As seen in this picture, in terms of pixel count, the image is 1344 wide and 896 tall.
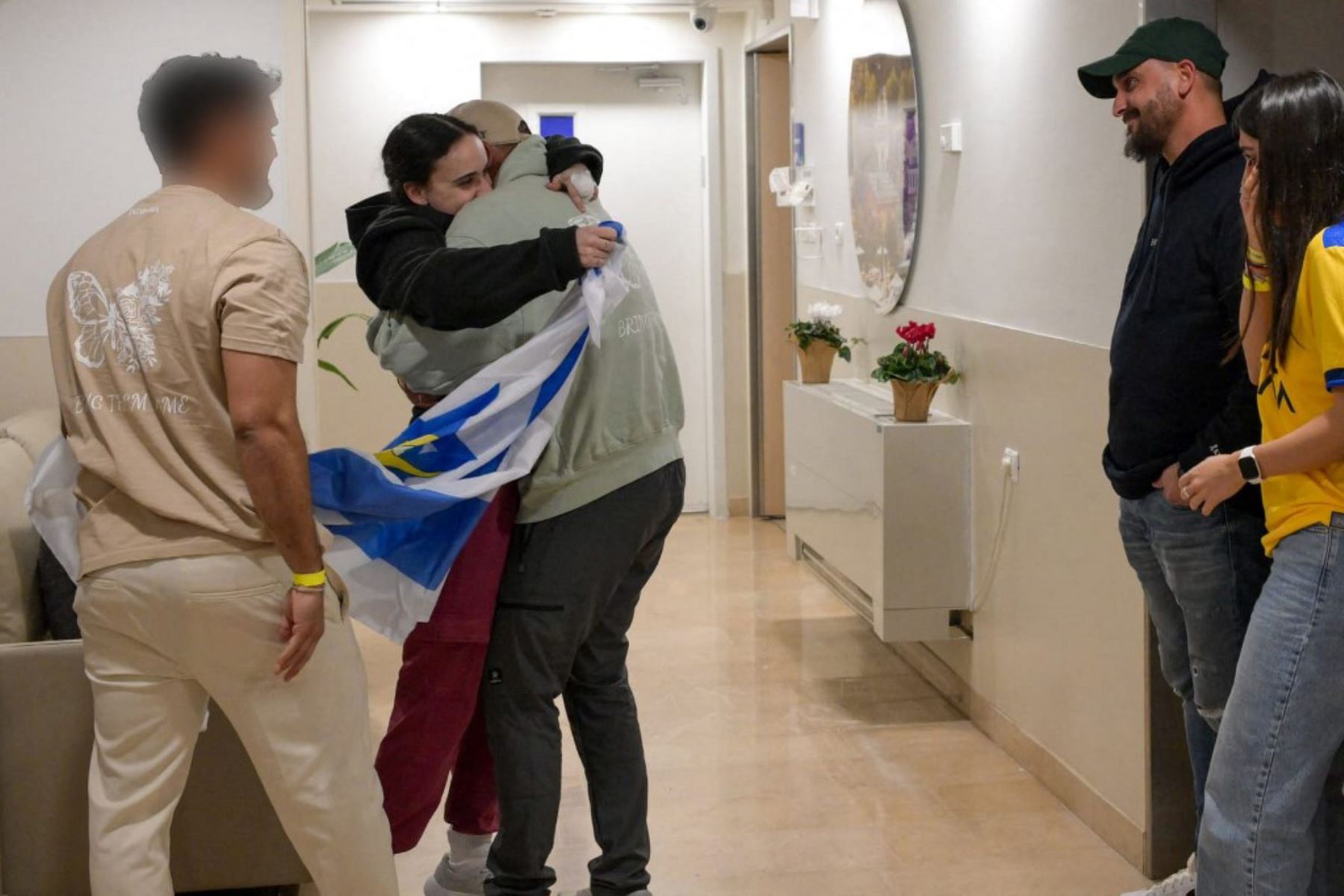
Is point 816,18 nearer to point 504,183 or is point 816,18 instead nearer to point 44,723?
point 504,183

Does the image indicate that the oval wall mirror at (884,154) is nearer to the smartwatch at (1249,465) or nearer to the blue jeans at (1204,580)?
the blue jeans at (1204,580)

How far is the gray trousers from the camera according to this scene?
109 inches

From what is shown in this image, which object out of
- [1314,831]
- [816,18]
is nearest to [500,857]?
[1314,831]

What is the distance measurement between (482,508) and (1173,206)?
1351mm

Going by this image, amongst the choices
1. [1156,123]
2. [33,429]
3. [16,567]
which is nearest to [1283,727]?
[1156,123]

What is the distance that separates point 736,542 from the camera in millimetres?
7090

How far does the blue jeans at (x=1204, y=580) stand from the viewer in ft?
8.58

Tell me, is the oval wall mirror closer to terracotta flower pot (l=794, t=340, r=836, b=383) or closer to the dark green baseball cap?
terracotta flower pot (l=794, t=340, r=836, b=383)

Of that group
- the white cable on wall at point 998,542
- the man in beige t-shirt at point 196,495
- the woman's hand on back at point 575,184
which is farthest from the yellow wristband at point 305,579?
the white cable on wall at point 998,542

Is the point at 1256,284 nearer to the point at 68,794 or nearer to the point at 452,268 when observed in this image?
the point at 452,268

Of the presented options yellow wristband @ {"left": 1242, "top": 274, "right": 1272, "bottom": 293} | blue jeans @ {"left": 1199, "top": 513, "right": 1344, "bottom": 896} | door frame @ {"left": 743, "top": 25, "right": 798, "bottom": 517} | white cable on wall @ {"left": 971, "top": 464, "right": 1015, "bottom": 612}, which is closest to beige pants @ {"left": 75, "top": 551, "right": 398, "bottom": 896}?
blue jeans @ {"left": 1199, "top": 513, "right": 1344, "bottom": 896}

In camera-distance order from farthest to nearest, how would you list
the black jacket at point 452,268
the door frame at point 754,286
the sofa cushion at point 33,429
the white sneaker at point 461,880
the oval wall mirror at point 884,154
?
the door frame at point 754,286 → the oval wall mirror at point 884,154 → the sofa cushion at point 33,429 → the white sneaker at point 461,880 → the black jacket at point 452,268

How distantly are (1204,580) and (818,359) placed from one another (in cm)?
292

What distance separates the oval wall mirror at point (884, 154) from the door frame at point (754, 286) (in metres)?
1.97
